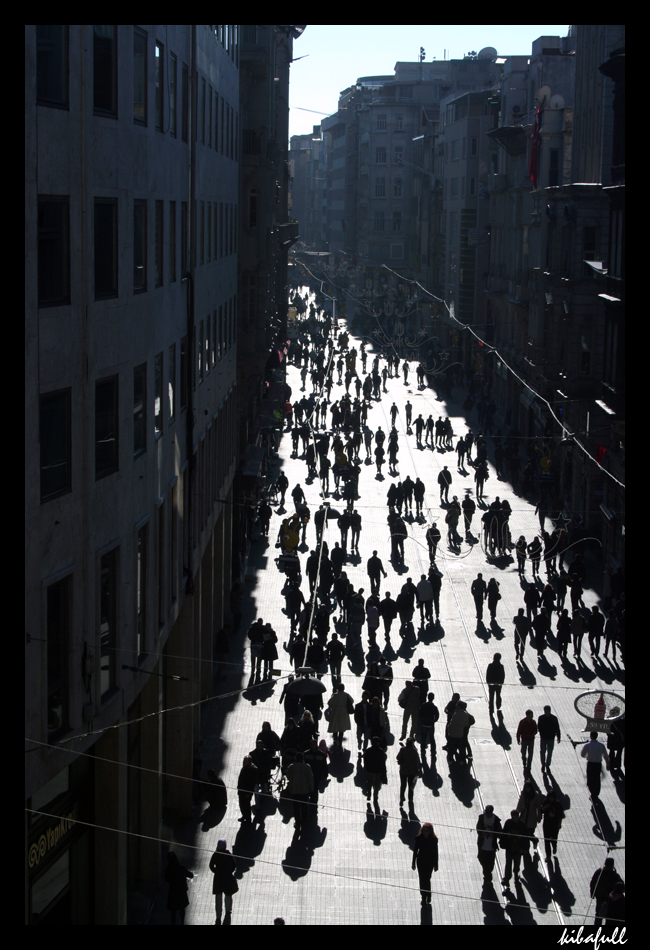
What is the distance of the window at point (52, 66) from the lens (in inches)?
417

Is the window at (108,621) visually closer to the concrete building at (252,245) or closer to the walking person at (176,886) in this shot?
A: the walking person at (176,886)

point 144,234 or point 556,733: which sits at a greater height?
point 144,234

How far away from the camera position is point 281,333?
78.6m

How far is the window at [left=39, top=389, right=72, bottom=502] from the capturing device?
10922 millimetres

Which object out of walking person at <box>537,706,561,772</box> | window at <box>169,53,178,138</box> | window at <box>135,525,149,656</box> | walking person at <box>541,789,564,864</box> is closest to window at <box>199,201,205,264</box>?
window at <box>169,53,178,138</box>

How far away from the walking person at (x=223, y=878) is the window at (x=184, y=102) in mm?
11047

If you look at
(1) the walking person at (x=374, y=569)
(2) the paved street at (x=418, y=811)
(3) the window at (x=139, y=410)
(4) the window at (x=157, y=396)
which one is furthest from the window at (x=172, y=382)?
(1) the walking person at (x=374, y=569)

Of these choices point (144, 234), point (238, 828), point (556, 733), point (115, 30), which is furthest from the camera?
point (556, 733)

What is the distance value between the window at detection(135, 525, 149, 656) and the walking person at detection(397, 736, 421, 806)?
5288mm

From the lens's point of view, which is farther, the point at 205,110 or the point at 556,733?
the point at 205,110

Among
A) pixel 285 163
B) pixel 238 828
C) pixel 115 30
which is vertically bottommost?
pixel 238 828
